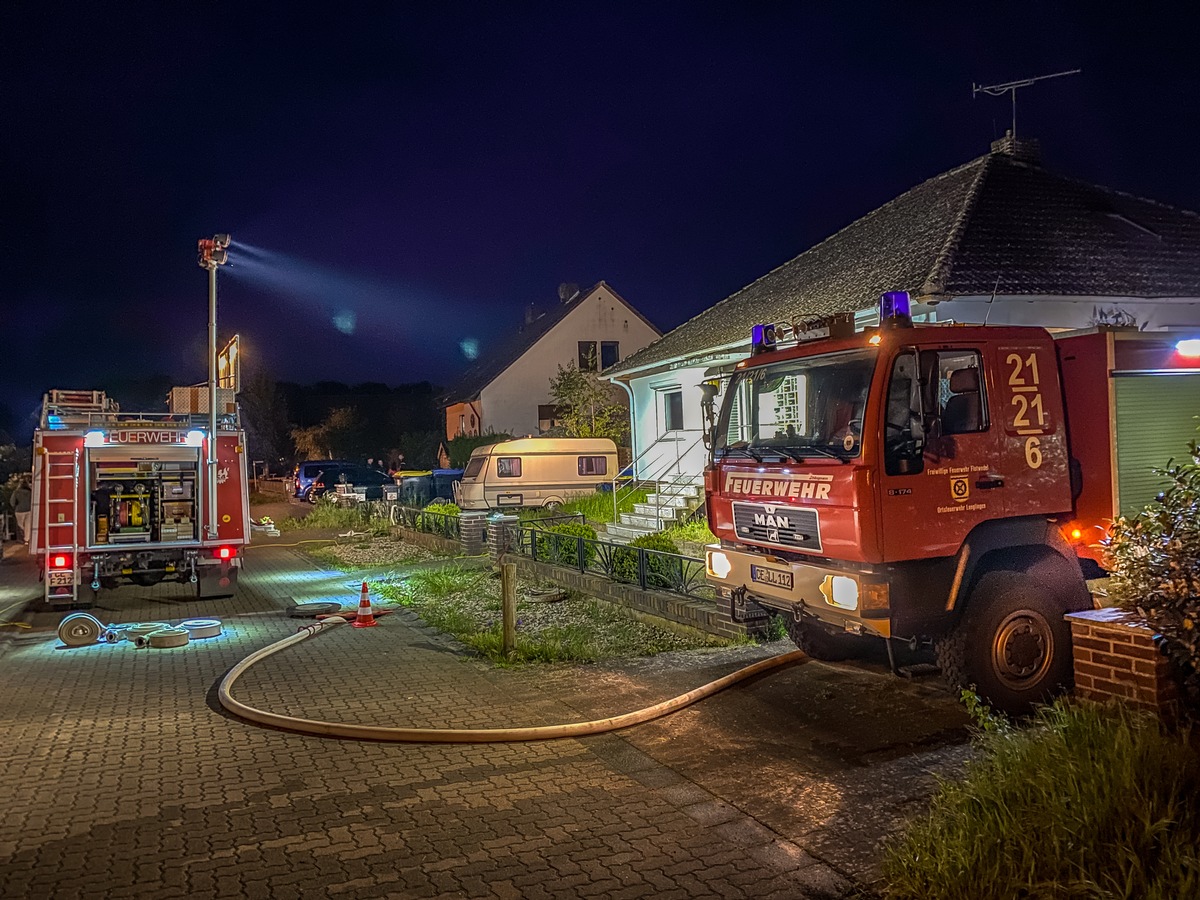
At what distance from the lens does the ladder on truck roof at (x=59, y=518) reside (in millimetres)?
11812

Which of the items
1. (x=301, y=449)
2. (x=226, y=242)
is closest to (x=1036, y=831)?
(x=226, y=242)

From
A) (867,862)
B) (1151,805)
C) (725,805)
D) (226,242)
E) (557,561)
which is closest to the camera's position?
(1151,805)

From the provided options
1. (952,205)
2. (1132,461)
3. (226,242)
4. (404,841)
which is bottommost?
(404,841)

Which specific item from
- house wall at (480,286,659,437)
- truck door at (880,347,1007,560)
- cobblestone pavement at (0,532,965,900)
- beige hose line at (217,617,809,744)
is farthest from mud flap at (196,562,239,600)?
house wall at (480,286,659,437)

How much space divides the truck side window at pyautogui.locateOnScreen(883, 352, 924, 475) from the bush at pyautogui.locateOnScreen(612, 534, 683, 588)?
4571 mm

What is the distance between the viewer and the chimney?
671 inches

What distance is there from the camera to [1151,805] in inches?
143

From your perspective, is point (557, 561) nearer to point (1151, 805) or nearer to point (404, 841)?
point (404, 841)

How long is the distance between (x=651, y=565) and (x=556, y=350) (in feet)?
92.7

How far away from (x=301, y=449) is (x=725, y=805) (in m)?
54.7

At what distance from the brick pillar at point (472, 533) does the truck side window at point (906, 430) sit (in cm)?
1166

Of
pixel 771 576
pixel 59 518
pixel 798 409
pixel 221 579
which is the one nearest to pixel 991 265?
pixel 798 409

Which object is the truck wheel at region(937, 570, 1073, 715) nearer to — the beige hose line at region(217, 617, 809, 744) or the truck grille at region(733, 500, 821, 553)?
the truck grille at region(733, 500, 821, 553)

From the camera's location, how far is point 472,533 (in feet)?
55.6
